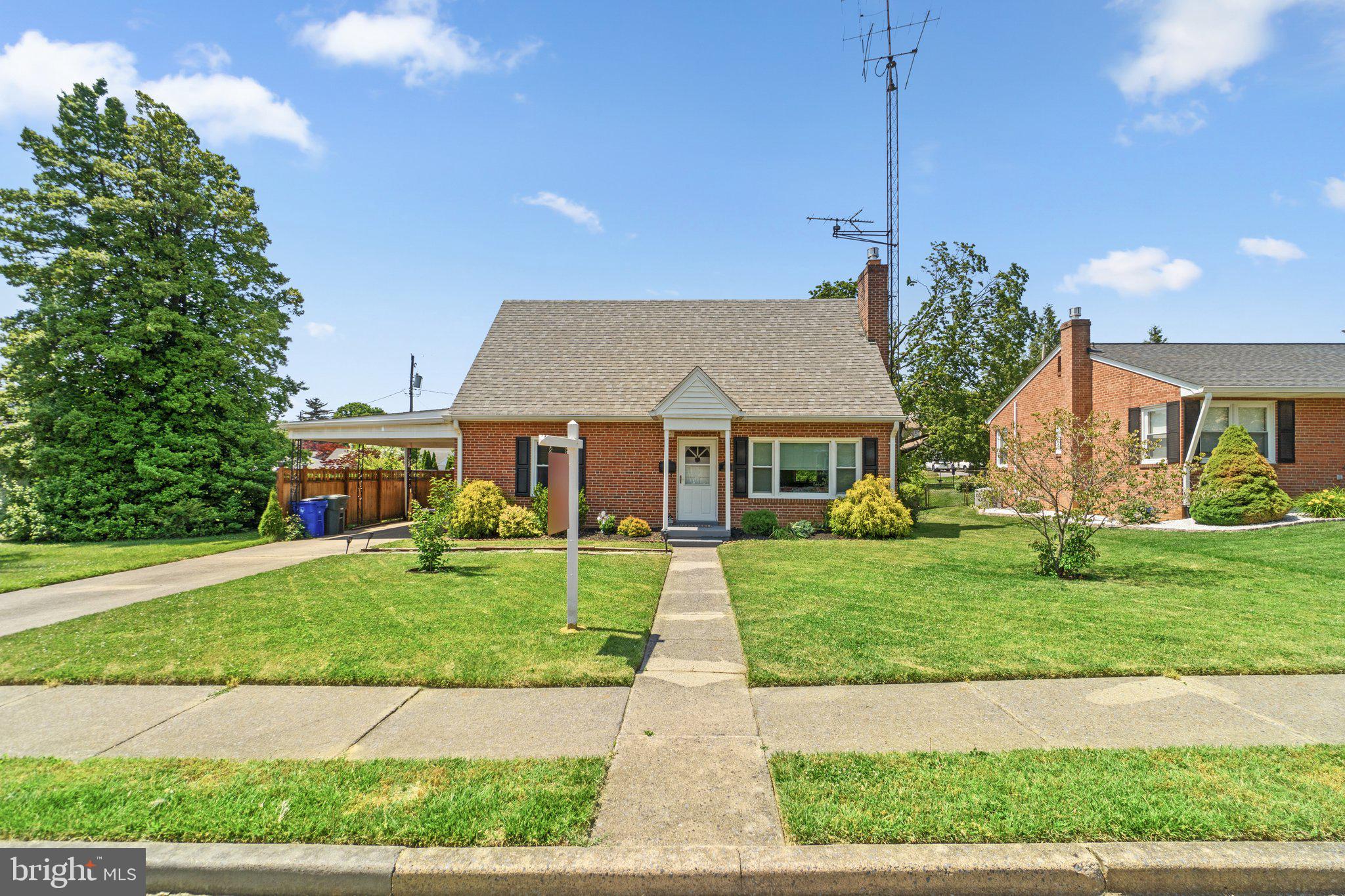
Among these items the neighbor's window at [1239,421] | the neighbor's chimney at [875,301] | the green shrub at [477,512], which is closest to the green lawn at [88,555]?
the green shrub at [477,512]

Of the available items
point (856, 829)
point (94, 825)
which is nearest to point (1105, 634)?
point (856, 829)

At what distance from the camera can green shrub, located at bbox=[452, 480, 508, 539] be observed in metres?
15.2

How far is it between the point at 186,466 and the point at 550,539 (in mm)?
10926

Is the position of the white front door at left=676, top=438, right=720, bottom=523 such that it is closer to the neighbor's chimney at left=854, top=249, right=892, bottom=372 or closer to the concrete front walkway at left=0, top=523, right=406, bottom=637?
the neighbor's chimney at left=854, top=249, right=892, bottom=372

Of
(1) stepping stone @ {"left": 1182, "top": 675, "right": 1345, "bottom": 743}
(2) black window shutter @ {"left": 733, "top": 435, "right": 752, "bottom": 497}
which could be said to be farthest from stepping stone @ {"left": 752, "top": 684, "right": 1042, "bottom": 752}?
(2) black window shutter @ {"left": 733, "top": 435, "right": 752, "bottom": 497}

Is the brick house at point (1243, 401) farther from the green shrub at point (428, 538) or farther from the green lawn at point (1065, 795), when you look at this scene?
the green lawn at point (1065, 795)

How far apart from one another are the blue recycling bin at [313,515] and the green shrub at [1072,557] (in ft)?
55.3

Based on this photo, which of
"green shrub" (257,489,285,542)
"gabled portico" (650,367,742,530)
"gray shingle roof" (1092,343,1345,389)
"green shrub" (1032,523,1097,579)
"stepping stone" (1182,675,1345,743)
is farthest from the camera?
"gray shingle roof" (1092,343,1345,389)

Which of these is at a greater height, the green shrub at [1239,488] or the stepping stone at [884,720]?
the green shrub at [1239,488]

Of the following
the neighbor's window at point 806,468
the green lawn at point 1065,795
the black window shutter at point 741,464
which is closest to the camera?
the green lawn at point 1065,795

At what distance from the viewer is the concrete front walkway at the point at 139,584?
7.86 m

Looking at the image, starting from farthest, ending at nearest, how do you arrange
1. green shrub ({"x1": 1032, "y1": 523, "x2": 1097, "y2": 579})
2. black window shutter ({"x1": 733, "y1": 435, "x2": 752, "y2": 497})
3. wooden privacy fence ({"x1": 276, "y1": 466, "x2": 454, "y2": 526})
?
wooden privacy fence ({"x1": 276, "y1": 466, "x2": 454, "y2": 526}) < black window shutter ({"x1": 733, "y1": 435, "x2": 752, "y2": 497}) < green shrub ({"x1": 1032, "y1": 523, "x2": 1097, "y2": 579})

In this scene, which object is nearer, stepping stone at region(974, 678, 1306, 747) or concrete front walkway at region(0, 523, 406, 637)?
stepping stone at region(974, 678, 1306, 747)

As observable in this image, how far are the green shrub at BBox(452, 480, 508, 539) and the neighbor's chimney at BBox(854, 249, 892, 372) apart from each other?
11.8m
